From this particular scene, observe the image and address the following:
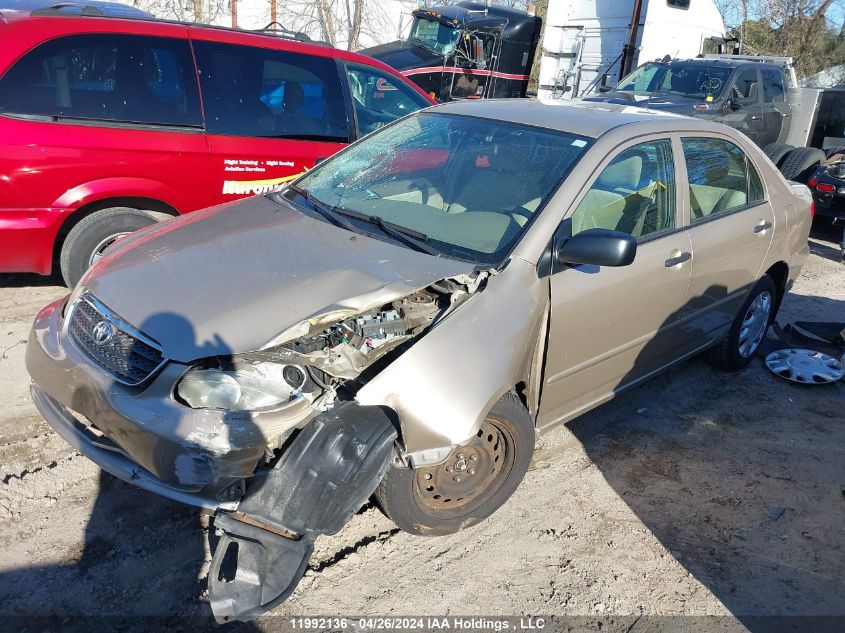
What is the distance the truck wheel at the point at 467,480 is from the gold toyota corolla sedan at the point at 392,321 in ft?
0.03

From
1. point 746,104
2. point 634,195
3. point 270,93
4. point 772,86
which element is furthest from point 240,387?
point 772,86

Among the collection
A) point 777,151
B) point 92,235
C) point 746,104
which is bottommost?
point 92,235

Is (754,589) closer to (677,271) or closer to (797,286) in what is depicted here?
(677,271)

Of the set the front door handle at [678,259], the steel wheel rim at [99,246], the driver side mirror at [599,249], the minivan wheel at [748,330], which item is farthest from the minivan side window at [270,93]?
the minivan wheel at [748,330]

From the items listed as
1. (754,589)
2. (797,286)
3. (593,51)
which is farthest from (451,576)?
(593,51)

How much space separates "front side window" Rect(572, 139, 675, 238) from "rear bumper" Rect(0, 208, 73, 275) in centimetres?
332

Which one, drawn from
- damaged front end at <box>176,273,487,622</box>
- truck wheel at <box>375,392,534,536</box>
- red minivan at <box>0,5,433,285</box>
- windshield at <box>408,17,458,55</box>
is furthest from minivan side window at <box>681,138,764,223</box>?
windshield at <box>408,17,458,55</box>

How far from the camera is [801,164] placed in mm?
9508

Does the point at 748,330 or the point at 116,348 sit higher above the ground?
the point at 116,348

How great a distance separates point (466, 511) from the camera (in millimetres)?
3053

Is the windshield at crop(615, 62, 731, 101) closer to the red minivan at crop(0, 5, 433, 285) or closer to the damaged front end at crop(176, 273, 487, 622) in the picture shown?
the red minivan at crop(0, 5, 433, 285)

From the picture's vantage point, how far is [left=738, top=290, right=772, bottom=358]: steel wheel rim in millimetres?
4695

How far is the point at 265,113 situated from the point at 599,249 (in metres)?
3.20

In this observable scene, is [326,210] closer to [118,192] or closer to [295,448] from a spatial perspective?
[295,448]
